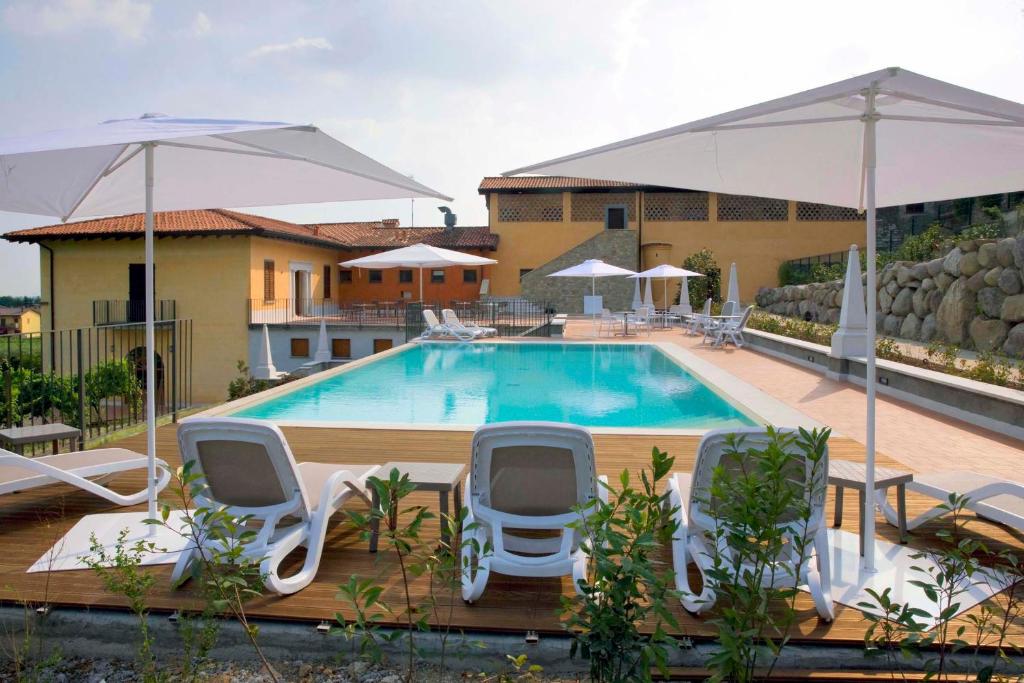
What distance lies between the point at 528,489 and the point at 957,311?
1262 cm

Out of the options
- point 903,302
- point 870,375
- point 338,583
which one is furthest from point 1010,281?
point 338,583

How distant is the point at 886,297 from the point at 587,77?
1046 centimetres

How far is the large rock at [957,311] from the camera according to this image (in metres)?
12.4

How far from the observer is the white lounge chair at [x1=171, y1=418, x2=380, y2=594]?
284cm

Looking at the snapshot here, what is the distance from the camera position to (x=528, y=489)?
2891 millimetres

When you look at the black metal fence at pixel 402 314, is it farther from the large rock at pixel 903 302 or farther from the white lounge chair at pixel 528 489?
the white lounge chair at pixel 528 489

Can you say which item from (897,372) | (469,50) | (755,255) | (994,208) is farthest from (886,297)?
(755,255)

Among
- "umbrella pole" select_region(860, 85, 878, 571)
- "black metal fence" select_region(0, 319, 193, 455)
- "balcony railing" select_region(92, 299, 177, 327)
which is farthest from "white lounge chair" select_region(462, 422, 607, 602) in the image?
"balcony railing" select_region(92, 299, 177, 327)

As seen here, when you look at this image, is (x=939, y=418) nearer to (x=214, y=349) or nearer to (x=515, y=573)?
(x=515, y=573)

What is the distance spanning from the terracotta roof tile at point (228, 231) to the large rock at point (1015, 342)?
68.7ft

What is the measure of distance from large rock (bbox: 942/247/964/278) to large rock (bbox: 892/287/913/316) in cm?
148

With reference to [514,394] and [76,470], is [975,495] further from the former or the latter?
[514,394]

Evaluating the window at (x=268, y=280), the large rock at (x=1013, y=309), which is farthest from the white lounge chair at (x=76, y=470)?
the window at (x=268, y=280)

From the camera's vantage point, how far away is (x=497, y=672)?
251cm
